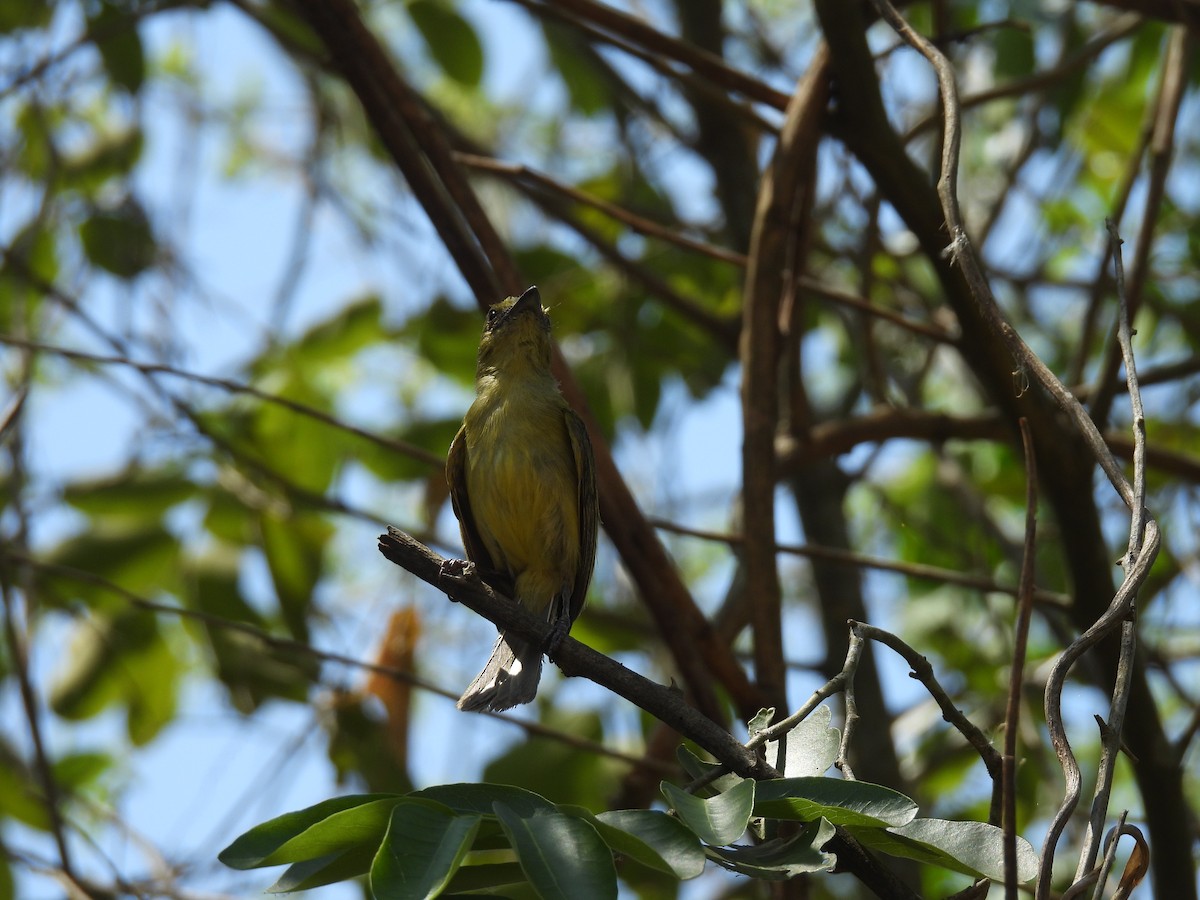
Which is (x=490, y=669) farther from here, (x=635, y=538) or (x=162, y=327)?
(x=162, y=327)

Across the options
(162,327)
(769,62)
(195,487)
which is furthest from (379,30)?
(195,487)

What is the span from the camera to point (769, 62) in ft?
19.7

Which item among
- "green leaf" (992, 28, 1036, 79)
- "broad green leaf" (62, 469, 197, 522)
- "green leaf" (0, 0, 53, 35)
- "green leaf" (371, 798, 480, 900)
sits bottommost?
"green leaf" (371, 798, 480, 900)

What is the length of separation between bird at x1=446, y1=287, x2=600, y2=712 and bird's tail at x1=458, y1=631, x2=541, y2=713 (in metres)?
0.56

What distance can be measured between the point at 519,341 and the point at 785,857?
119 inches

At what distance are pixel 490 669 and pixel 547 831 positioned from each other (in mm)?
1769

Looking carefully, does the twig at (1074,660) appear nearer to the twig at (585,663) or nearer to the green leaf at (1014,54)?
the twig at (585,663)

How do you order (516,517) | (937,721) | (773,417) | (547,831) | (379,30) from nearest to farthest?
(547,831), (773,417), (516,517), (937,721), (379,30)

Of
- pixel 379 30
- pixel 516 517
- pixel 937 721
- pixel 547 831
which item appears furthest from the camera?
pixel 379 30

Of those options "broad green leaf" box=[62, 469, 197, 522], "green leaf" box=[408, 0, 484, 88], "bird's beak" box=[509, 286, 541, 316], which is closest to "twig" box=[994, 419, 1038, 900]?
"bird's beak" box=[509, 286, 541, 316]

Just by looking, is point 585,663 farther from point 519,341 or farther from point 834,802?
point 519,341

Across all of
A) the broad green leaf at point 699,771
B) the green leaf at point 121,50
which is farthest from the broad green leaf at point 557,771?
the green leaf at point 121,50

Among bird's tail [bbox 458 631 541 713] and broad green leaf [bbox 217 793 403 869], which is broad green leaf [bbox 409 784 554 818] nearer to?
broad green leaf [bbox 217 793 403 869]

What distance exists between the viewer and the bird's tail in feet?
10.5
